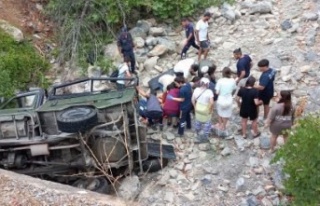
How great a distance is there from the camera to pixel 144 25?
44.0 feet

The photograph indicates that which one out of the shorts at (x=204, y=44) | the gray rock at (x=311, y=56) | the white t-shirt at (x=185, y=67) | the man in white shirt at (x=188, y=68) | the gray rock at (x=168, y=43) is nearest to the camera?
the man in white shirt at (x=188, y=68)

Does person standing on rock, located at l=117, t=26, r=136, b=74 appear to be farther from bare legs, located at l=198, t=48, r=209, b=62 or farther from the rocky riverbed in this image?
bare legs, located at l=198, t=48, r=209, b=62

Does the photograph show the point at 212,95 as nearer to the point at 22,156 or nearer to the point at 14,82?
the point at 22,156

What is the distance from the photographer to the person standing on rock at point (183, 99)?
9.34 m

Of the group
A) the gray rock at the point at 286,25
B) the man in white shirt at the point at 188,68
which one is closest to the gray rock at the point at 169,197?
the man in white shirt at the point at 188,68

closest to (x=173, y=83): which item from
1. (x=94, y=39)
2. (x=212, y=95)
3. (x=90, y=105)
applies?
(x=212, y=95)

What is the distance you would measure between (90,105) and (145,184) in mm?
1700

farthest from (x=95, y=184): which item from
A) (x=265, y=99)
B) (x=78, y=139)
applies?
(x=265, y=99)

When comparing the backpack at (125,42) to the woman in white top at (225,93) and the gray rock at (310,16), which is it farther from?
the gray rock at (310,16)

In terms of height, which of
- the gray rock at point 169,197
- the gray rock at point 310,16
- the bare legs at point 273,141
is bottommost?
the gray rock at point 169,197

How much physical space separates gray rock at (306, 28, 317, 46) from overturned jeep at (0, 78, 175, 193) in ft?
15.4

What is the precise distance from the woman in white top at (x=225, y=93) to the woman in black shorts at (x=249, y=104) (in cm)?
19

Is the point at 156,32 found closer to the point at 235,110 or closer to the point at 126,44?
the point at 126,44

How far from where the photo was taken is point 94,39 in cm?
1323
